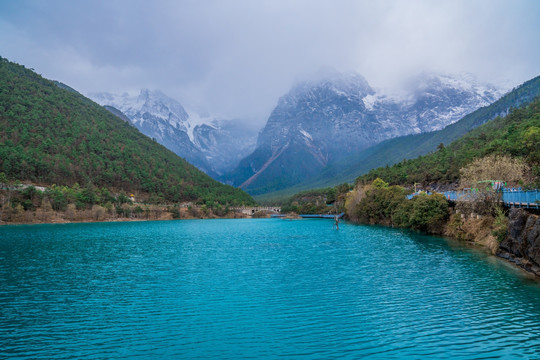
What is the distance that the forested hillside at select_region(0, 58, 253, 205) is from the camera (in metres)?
139

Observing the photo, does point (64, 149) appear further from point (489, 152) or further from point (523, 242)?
point (523, 242)

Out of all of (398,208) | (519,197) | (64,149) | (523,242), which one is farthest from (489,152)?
(64,149)

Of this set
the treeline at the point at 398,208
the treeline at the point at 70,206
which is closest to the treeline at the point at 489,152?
the treeline at the point at 398,208

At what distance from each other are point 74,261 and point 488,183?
51965mm

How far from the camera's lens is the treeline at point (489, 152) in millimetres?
61344

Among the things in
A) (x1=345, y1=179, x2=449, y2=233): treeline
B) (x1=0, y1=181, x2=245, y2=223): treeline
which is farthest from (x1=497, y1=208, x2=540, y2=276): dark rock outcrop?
(x1=0, y1=181, x2=245, y2=223): treeline

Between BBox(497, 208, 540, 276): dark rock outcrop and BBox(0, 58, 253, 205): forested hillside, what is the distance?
145111 mm

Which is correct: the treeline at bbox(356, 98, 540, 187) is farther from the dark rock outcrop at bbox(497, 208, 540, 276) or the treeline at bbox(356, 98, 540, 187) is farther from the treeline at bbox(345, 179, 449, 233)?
the treeline at bbox(345, 179, 449, 233)

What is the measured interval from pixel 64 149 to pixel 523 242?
171 m

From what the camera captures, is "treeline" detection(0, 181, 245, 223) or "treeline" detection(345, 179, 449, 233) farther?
"treeline" detection(0, 181, 245, 223)

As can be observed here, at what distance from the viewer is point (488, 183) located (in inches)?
1908

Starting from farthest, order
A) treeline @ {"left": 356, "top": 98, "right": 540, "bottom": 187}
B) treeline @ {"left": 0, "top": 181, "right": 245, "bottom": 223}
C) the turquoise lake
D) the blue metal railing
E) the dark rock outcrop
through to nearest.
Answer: treeline @ {"left": 0, "top": 181, "right": 245, "bottom": 223} → treeline @ {"left": 356, "top": 98, "right": 540, "bottom": 187} → the blue metal railing → the dark rock outcrop → the turquoise lake

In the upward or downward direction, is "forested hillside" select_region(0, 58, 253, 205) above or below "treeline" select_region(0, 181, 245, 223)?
above

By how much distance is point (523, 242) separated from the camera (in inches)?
1266
